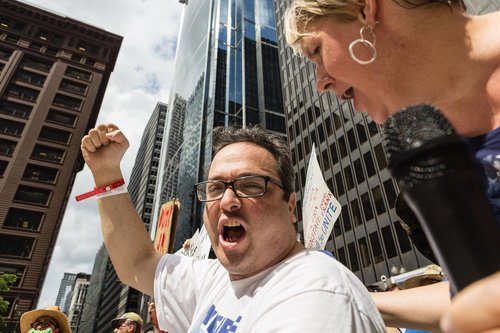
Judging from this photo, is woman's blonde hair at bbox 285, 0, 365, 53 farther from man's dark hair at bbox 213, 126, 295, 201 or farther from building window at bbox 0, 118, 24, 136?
building window at bbox 0, 118, 24, 136

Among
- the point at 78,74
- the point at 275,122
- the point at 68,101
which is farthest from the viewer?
the point at 275,122

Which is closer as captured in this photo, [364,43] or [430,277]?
[364,43]

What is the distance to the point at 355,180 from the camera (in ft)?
108

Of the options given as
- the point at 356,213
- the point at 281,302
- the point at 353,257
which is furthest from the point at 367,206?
the point at 281,302

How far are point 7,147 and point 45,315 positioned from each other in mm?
52477

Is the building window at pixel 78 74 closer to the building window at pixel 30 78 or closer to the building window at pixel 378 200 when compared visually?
the building window at pixel 30 78

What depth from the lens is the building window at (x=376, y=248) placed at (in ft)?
91.6

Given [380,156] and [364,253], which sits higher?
[380,156]

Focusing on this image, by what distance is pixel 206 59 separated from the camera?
77.9 m

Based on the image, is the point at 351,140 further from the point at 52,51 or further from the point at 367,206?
the point at 52,51

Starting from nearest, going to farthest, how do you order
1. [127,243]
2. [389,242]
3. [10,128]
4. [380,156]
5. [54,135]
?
1. [127,243]
2. [389,242]
3. [380,156]
4. [10,128]
5. [54,135]

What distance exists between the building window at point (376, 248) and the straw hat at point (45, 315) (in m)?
26.7

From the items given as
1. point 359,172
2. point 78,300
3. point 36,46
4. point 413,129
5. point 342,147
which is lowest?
point 413,129

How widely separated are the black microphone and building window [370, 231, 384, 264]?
1199 inches
